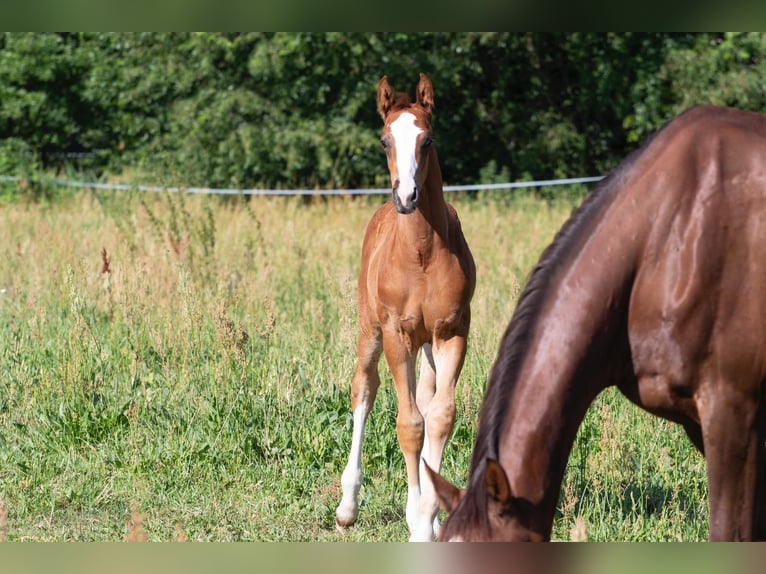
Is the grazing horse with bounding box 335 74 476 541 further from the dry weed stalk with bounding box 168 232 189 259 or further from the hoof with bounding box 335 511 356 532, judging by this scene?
the dry weed stalk with bounding box 168 232 189 259

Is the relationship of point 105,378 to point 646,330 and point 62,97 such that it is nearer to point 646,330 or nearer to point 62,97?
point 646,330

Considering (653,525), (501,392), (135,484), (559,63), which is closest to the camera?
(501,392)

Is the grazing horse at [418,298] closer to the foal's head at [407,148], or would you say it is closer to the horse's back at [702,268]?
the foal's head at [407,148]

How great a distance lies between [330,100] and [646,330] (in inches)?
547

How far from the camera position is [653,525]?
4.17 meters

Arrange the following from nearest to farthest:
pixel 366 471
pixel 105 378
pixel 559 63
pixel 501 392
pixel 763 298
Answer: pixel 501 392, pixel 763 298, pixel 366 471, pixel 105 378, pixel 559 63

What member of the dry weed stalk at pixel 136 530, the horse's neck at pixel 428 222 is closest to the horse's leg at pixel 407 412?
the horse's neck at pixel 428 222

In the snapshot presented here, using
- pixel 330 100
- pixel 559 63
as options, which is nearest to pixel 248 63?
pixel 330 100

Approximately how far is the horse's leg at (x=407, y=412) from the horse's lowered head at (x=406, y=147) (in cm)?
71

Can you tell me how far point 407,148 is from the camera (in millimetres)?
4223

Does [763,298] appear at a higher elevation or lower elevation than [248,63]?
lower

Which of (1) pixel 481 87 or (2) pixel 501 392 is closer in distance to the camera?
(2) pixel 501 392

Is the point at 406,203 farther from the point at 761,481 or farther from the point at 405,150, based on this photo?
the point at 761,481

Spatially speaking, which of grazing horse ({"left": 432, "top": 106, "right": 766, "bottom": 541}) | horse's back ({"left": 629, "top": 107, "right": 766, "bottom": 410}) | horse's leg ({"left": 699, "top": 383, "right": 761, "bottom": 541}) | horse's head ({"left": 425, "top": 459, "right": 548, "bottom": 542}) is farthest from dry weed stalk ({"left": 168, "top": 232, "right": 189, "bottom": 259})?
horse's head ({"left": 425, "top": 459, "right": 548, "bottom": 542})
